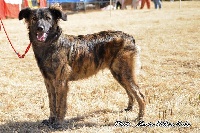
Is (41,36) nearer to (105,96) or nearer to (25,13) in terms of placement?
(25,13)

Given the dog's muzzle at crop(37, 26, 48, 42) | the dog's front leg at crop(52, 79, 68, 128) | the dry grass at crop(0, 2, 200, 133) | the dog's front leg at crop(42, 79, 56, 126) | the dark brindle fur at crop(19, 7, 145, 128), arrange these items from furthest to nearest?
the dry grass at crop(0, 2, 200, 133), the dog's front leg at crop(42, 79, 56, 126), the dog's front leg at crop(52, 79, 68, 128), the dark brindle fur at crop(19, 7, 145, 128), the dog's muzzle at crop(37, 26, 48, 42)

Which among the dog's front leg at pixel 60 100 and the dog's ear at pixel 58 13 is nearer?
the dog's ear at pixel 58 13

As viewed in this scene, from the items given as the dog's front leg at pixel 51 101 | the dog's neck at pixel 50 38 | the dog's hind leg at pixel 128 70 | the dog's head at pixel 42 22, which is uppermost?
the dog's head at pixel 42 22

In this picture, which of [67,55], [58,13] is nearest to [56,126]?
[67,55]

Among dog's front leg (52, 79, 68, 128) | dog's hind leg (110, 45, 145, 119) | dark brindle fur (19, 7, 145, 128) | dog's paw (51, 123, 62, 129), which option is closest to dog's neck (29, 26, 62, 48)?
dark brindle fur (19, 7, 145, 128)

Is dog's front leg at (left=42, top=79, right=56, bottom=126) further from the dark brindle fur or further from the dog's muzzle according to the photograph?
the dog's muzzle

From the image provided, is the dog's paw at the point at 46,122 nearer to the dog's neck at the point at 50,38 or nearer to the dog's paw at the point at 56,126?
the dog's paw at the point at 56,126

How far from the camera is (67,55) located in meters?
5.46

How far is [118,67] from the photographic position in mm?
5770

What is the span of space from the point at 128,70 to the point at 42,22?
5.30ft

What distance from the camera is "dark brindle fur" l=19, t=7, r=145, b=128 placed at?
5.27 metres

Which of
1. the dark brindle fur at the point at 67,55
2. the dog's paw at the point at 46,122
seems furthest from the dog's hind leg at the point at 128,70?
the dog's paw at the point at 46,122

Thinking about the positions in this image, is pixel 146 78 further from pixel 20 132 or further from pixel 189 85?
pixel 20 132

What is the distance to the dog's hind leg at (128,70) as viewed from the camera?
5691 millimetres
